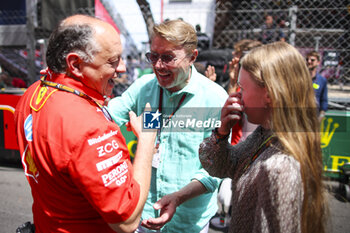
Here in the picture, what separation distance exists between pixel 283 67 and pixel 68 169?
964 millimetres

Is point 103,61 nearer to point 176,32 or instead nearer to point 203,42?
point 176,32

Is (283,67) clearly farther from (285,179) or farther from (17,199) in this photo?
(17,199)

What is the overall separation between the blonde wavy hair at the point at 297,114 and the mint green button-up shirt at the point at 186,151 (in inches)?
25.6

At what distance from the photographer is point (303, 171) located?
3.42 ft

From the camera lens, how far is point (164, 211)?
1.50 m

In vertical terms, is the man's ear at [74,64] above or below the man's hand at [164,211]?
above

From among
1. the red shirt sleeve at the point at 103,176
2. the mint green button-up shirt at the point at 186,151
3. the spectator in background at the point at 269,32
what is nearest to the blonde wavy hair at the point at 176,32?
the mint green button-up shirt at the point at 186,151

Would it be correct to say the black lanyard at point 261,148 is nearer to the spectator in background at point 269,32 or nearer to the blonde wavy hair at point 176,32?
the blonde wavy hair at point 176,32

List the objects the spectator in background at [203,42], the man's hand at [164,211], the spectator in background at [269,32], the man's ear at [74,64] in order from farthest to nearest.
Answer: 1. the spectator in background at [203,42]
2. the spectator in background at [269,32]
3. the man's hand at [164,211]
4. the man's ear at [74,64]

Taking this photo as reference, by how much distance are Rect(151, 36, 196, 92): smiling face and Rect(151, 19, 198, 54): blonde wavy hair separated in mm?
29

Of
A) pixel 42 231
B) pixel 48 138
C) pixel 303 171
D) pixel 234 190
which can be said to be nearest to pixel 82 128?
pixel 48 138

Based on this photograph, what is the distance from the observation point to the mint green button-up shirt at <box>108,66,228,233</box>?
68.0 inches

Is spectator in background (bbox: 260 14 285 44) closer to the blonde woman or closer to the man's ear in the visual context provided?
the blonde woman

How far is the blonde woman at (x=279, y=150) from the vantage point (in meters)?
1.01
